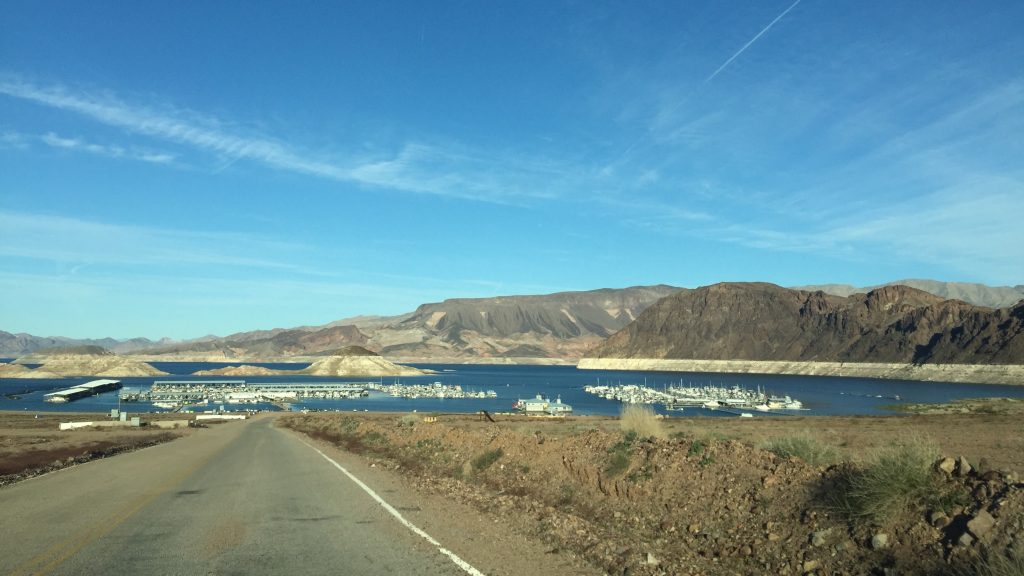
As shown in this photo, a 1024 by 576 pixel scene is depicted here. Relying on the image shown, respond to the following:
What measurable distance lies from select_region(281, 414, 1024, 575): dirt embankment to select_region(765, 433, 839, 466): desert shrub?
0.99 feet

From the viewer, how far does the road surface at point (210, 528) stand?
985cm

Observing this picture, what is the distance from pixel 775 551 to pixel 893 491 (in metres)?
1.80

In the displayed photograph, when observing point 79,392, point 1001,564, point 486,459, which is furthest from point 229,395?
point 1001,564

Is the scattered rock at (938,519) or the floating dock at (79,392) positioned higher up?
the scattered rock at (938,519)

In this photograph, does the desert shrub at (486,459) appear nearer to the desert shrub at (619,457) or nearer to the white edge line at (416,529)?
the white edge line at (416,529)

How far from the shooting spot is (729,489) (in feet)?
41.2

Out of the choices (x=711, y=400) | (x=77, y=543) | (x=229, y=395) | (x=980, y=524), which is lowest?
(x=711, y=400)

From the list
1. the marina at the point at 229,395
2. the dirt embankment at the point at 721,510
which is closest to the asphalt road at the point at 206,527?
the dirt embankment at the point at 721,510

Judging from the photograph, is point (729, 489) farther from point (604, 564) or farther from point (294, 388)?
point (294, 388)

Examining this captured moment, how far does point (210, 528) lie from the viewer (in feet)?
41.9

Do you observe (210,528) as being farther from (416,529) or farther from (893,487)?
(893,487)

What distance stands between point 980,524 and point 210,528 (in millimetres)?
11903

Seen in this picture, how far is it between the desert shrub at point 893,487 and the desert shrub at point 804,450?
2968mm

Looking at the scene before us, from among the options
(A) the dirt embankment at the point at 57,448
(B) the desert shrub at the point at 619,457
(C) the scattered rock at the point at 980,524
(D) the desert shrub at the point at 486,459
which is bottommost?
(A) the dirt embankment at the point at 57,448
